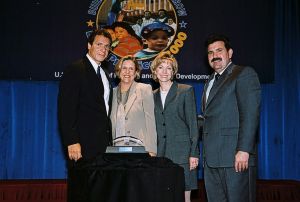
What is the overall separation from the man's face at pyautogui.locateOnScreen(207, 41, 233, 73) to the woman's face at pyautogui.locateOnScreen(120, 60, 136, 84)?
68 centimetres

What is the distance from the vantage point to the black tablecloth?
2.40 meters

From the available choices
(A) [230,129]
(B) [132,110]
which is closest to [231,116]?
(A) [230,129]

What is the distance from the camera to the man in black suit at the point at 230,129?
308 centimetres

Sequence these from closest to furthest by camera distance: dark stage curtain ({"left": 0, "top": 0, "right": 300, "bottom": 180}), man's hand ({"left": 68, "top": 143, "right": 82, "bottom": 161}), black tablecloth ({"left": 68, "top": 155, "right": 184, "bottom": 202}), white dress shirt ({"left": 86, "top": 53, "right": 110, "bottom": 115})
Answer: black tablecloth ({"left": 68, "top": 155, "right": 184, "bottom": 202}) < man's hand ({"left": 68, "top": 143, "right": 82, "bottom": 161}) < white dress shirt ({"left": 86, "top": 53, "right": 110, "bottom": 115}) < dark stage curtain ({"left": 0, "top": 0, "right": 300, "bottom": 180})

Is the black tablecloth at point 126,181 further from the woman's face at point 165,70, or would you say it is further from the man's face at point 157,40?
the man's face at point 157,40

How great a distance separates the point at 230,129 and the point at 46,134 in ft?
9.83

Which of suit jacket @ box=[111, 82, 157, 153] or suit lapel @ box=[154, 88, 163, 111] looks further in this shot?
suit lapel @ box=[154, 88, 163, 111]

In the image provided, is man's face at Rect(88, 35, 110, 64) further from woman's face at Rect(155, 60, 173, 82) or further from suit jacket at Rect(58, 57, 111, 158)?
woman's face at Rect(155, 60, 173, 82)

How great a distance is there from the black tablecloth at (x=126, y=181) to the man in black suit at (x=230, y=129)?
0.72 metres

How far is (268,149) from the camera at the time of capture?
567 centimetres

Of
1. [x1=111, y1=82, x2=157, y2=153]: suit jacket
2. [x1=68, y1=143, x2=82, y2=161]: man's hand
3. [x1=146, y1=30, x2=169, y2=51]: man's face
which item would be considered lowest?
→ [x1=68, y1=143, x2=82, y2=161]: man's hand

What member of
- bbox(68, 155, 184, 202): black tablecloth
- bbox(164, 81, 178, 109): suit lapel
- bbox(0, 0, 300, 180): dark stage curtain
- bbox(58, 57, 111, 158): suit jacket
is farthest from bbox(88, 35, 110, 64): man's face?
bbox(0, 0, 300, 180): dark stage curtain

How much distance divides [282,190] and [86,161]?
3.05m

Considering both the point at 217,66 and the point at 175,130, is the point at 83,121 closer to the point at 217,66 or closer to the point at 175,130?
the point at 175,130
